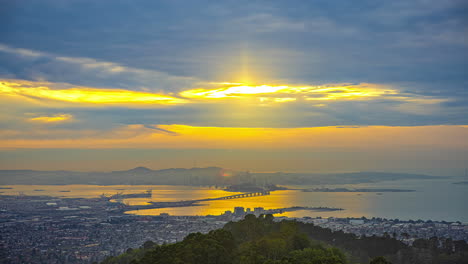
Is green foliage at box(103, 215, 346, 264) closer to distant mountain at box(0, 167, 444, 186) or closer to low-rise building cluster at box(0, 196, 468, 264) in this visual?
low-rise building cluster at box(0, 196, 468, 264)

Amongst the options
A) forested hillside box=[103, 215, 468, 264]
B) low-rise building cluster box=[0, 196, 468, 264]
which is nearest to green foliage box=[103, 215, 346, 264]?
forested hillside box=[103, 215, 468, 264]

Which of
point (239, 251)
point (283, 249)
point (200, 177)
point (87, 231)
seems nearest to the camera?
point (239, 251)

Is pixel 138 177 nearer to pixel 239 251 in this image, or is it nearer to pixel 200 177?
pixel 200 177

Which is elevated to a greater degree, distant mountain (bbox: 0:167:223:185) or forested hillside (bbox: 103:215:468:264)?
distant mountain (bbox: 0:167:223:185)

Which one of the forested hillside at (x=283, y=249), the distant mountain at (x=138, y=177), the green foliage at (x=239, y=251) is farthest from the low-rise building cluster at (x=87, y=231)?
the distant mountain at (x=138, y=177)

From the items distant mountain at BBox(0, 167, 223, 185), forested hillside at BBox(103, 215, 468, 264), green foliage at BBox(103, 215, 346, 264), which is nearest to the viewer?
green foliage at BBox(103, 215, 346, 264)

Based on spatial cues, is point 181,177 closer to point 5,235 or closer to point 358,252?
point 5,235

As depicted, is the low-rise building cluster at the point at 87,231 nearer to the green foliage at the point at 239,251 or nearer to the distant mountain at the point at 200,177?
the green foliage at the point at 239,251

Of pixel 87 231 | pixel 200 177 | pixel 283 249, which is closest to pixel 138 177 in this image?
pixel 200 177

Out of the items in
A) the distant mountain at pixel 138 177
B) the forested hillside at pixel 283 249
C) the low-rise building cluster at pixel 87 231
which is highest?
the distant mountain at pixel 138 177

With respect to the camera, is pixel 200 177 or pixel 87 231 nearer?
pixel 87 231

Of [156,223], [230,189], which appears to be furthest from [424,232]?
[230,189]
